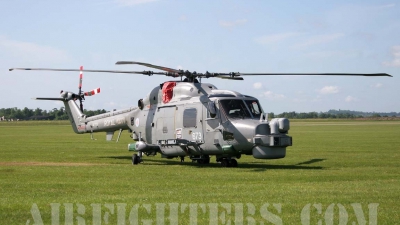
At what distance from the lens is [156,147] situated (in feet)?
77.6

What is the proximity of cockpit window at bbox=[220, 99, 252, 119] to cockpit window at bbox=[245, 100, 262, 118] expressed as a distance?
19 cm

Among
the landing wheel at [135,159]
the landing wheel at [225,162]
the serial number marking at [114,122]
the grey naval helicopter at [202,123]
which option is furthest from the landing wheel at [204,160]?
the serial number marking at [114,122]

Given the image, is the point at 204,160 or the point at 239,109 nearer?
the point at 239,109

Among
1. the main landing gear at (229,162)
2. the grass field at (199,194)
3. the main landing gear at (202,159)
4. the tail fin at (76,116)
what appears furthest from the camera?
the tail fin at (76,116)

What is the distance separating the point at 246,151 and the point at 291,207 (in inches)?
361

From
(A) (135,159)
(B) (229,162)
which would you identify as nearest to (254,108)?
(B) (229,162)

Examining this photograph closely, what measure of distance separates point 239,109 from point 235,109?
0.14 m

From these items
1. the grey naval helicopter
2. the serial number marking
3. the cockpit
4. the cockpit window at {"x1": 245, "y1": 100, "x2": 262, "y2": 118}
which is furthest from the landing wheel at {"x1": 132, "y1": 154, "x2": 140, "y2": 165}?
the cockpit window at {"x1": 245, "y1": 100, "x2": 262, "y2": 118}

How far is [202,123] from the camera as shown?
21.9 meters

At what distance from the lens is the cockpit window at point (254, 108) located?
2139 centimetres

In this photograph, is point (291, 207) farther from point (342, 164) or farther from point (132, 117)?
point (132, 117)

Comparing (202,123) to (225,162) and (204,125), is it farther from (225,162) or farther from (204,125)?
(225,162)

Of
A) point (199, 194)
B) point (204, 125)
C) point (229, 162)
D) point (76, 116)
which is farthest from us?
point (76, 116)

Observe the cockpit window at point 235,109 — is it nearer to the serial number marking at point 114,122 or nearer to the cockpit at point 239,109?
the cockpit at point 239,109
